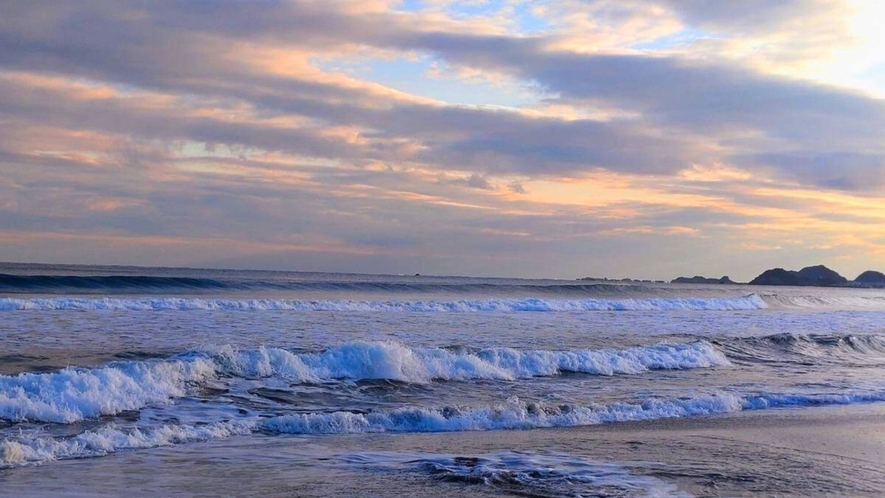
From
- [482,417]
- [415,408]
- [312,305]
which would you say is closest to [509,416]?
[482,417]

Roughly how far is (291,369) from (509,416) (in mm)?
5026

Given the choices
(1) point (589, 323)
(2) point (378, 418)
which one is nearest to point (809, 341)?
(1) point (589, 323)

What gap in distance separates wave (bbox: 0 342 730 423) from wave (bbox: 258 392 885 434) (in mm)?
2598

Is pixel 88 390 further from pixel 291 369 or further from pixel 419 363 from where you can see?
pixel 419 363

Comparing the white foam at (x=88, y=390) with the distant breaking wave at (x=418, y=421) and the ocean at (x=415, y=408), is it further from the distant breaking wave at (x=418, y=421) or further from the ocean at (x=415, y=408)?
the distant breaking wave at (x=418, y=421)

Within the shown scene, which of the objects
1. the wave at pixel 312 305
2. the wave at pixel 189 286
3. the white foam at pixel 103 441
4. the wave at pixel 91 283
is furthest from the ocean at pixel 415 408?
the wave at pixel 189 286

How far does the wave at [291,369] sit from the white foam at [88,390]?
0.04 feet

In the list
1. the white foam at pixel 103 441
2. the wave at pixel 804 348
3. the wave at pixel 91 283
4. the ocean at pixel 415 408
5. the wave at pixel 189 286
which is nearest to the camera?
the ocean at pixel 415 408

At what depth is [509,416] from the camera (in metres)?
12.6

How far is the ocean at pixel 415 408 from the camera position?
8.54m

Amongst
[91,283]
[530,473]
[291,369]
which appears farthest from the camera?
[91,283]

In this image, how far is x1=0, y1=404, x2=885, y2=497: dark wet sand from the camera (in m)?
8.03

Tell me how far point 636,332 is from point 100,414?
18781 millimetres

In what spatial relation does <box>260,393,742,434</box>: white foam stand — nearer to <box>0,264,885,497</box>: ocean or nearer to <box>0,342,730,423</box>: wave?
<box>0,264,885,497</box>: ocean
